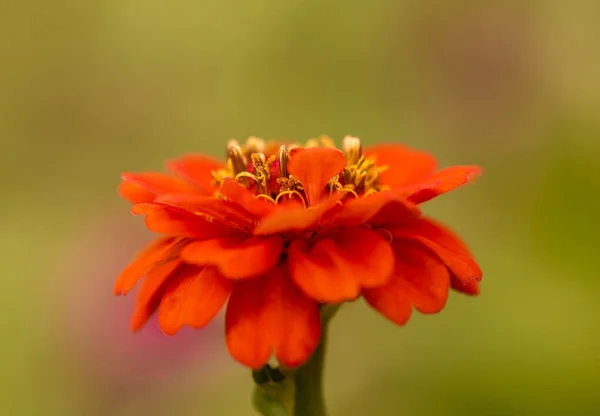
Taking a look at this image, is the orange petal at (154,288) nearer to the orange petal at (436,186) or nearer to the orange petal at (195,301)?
the orange petal at (195,301)

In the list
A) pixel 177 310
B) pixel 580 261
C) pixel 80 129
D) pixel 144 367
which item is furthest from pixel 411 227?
pixel 80 129

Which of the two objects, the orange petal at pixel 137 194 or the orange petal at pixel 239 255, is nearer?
the orange petal at pixel 239 255

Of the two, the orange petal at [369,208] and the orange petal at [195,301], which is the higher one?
the orange petal at [369,208]

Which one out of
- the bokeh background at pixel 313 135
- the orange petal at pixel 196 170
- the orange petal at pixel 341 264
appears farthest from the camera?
the bokeh background at pixel 313 135

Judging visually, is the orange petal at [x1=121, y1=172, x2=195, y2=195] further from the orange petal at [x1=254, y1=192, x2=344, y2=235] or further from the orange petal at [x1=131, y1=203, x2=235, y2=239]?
the orange petal at [x1=254, y1=192, x2=344, y2=235]

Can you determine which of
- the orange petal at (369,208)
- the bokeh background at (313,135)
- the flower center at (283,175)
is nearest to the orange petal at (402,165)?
the flower center at (283,175)

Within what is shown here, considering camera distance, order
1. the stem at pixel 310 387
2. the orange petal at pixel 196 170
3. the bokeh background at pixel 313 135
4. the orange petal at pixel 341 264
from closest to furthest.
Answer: the orange petal at pixel 341 264 → the stem at pixel 310 387 → the orange petal at pixel 196 170 → the bokeh background at pixel 313 135

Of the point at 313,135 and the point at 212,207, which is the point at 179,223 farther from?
the point at 313,135
